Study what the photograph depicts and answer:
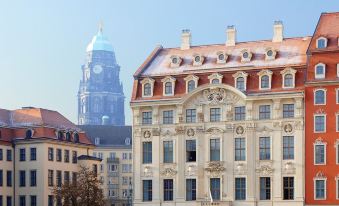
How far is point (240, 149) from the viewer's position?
106 m

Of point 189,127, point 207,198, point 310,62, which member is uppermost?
Answer: point 310,62

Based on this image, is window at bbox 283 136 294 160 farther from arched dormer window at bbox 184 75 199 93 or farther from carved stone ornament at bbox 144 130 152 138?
carved stone ornament at bbox 144 130 152 138

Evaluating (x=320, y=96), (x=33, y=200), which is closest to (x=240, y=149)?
(x=320, y=96)

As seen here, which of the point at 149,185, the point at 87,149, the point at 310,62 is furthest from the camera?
the point at 87,149

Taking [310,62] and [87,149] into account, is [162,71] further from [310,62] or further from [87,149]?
[87,149]

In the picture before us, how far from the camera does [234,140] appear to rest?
347 feet

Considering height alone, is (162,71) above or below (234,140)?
above

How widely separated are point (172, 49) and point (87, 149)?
2631 cm

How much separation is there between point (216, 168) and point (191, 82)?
1001 cm

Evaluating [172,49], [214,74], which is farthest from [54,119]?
[214,74]

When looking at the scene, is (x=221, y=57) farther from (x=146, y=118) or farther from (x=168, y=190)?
(x=168, y=190)

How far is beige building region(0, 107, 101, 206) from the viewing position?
406ft

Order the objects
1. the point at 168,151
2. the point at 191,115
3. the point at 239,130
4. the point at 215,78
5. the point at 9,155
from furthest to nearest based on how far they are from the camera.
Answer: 1. the point at 9,155
2. the point at 168,151
3. the point at 191,115
4. the point at 215,78
5. the point at 239,130

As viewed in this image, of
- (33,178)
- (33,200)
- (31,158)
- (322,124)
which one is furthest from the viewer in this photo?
(31,158)
